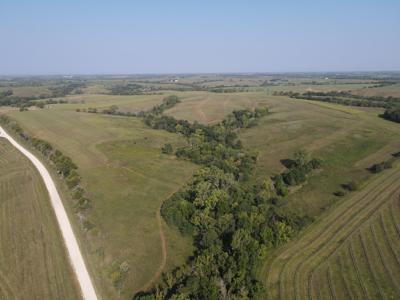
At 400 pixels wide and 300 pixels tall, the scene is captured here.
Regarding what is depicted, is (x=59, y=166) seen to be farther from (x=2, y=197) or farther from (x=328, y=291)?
(x=328, y=291)

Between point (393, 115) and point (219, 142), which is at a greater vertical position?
point (393, 115)

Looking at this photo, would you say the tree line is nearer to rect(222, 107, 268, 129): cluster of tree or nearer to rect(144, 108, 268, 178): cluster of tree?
rect(144, 108, 268, 178): cluster of tree

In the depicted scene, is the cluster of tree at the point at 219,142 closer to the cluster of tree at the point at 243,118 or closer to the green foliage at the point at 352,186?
the cluster of tree at the point at 243,118

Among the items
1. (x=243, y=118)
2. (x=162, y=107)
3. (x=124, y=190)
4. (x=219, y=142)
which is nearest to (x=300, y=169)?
(x=219, y=142)

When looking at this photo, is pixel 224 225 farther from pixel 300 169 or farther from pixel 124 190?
pixel 300 169

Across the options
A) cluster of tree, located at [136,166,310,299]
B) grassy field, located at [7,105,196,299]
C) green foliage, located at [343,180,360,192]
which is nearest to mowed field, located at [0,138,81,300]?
grassy field, located at [7,105,196,299]

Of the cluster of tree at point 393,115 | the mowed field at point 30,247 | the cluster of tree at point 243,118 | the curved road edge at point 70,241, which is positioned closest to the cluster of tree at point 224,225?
the curved road edge at point 70,241
